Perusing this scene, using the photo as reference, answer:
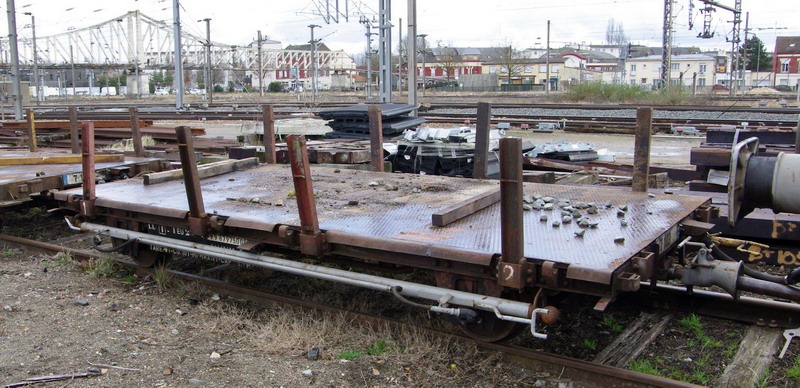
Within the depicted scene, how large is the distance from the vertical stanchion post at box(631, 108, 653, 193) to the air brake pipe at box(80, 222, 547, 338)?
2.11m

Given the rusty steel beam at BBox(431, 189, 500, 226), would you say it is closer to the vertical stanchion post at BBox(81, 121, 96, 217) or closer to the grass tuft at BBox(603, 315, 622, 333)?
the grass tuft at BBox(603, 315, 622, 333)

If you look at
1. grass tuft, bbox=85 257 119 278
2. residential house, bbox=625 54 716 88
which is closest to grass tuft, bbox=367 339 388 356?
grass tuft, bbox=85 257 119 278

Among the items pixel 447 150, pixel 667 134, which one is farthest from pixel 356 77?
pixel 447 150

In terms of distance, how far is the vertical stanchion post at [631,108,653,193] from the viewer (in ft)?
17.3

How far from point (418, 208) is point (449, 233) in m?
0.89

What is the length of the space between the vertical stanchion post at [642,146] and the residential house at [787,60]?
2808 inches

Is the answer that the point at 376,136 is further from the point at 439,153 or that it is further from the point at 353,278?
the point at 353,278

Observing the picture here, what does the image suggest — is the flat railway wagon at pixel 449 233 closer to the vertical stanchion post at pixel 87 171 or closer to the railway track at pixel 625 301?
the vertical stanchion post at pixel 87 171

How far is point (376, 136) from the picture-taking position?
24.7 ft

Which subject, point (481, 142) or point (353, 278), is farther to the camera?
point (481, 142)

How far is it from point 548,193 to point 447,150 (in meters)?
3.87

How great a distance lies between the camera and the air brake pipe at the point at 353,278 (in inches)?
155

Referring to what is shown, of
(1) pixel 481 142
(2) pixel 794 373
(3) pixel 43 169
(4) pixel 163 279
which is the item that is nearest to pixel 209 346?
(4) pixel 163 279

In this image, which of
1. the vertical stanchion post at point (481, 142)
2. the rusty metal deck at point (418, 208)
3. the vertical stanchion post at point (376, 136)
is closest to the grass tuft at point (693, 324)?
the rusty metal deck at point (418, 208)
